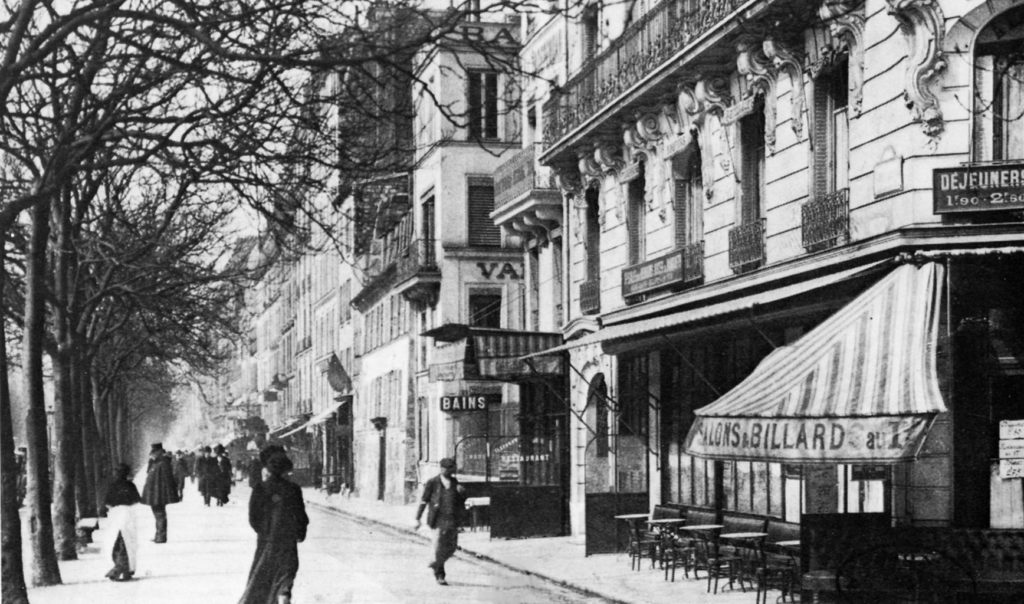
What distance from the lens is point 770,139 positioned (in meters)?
20.5

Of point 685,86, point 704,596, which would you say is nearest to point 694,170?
point 685,86

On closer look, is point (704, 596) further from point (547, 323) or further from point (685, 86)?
point (547, 323)

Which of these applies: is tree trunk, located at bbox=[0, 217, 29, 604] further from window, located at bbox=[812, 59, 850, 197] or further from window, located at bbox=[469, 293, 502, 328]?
window, located at bbox=[469, 293, 502, 328]

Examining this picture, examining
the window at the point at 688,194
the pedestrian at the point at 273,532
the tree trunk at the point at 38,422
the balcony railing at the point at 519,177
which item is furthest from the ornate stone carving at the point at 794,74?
the balcony railing at the point at 519,177

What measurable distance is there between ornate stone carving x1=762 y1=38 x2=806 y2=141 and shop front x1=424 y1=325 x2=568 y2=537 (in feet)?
32.4

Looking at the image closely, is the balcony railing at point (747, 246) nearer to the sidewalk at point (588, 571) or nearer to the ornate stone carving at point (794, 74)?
the ornate stone carving at point (794, 74)

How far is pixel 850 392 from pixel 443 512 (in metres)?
8.10

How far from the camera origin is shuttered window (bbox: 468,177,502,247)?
146 feet

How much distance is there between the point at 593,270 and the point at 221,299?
780cm

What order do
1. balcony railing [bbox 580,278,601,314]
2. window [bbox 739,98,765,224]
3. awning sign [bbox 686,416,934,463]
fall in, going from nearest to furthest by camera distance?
awning sign [bbox 686,416,934,463] → window [bbox 739,98,765,224] → balcony railing [bbox 580,278,601,314]

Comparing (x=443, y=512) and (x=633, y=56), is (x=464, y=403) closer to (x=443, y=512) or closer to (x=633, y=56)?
(x=633, y=56)

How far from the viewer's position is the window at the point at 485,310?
44.1 m

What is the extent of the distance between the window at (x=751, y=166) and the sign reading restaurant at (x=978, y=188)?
19.0ft

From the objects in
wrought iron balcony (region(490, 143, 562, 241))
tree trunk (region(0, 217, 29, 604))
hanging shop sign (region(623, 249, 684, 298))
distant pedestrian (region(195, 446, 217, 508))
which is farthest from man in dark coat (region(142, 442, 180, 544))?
distant pedestrian (region(195, 446, 217, 508))
